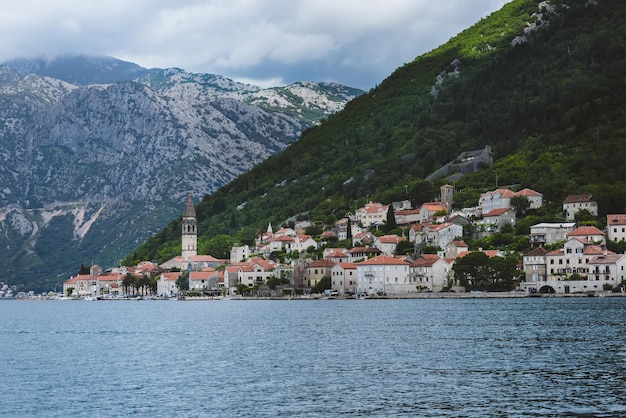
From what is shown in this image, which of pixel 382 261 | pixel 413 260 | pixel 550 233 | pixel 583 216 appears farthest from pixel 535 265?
pixel 413 260

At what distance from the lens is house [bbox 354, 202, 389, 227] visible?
17564cm

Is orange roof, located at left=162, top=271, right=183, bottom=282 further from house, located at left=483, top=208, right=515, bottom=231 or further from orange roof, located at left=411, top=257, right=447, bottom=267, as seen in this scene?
house, located at left=483, top=208, right=515, bottom=231

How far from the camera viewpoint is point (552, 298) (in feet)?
395

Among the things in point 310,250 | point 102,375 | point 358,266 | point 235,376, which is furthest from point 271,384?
point 310,250

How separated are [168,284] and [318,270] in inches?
1747

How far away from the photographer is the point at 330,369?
49.7 meters

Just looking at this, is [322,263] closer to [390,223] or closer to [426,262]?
[426,262]

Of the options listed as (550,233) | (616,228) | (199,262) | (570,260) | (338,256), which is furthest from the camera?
(199,262)

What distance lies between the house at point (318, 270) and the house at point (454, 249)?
18.4 metres

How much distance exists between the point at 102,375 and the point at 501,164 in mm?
138415

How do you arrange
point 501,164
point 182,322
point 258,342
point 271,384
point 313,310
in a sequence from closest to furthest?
1. point 271,384
2. point 258,342
3. point 182,322
4. point 313,310
5. point 501,164

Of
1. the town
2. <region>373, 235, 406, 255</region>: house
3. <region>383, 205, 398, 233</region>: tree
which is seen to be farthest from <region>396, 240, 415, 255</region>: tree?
<region>383, 205, 398, 233</region>: tree

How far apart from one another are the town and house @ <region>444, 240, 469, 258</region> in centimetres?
14

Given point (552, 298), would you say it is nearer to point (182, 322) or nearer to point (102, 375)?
point (182, 322)
